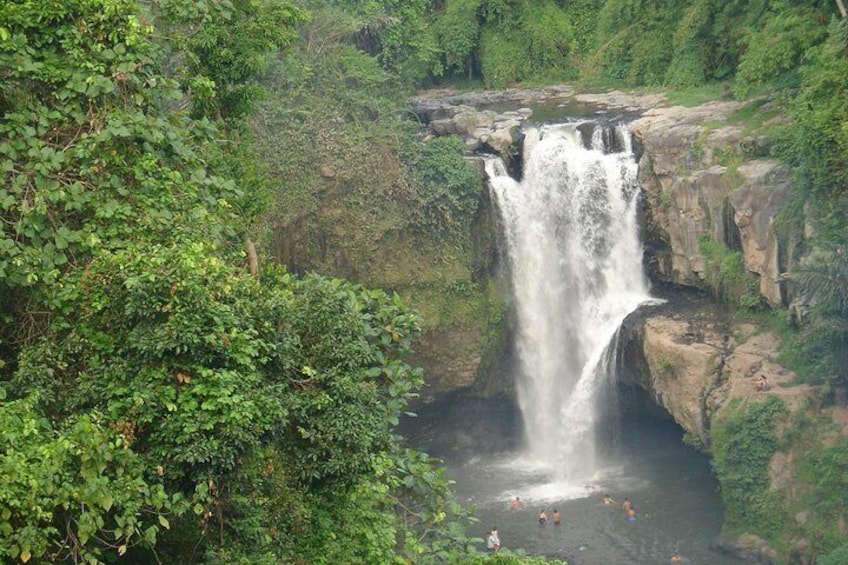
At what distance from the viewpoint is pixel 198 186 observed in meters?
10.1

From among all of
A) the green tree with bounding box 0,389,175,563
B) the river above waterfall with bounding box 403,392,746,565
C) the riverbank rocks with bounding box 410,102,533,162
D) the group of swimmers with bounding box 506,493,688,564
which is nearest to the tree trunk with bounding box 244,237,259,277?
the green tree with bounding box 0,389,175,563

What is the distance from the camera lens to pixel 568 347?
2688cm

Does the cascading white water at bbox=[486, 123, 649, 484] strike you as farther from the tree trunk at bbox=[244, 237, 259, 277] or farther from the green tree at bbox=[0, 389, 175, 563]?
the green tree at bbox=[0, 389, 175, 563]

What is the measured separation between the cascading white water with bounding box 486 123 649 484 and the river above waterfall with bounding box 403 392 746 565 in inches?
29.2

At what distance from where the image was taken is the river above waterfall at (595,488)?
21344 millimetres

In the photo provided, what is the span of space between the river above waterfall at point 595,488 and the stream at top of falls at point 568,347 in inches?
2.0

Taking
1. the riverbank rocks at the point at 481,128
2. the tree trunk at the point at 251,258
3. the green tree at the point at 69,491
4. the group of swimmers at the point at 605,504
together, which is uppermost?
the riverbank rocks at the point at 481,128

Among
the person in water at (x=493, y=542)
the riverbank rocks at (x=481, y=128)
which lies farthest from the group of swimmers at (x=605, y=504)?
the riverbank rocks at (x=481, y=128)

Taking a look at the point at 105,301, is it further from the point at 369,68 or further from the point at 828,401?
the point at 369,68

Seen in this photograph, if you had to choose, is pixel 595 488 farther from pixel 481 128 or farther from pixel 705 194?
pixel 481 128

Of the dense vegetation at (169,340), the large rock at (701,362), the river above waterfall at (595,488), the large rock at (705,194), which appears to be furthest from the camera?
the large rock at (705,194)

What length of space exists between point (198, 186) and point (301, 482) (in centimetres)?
305

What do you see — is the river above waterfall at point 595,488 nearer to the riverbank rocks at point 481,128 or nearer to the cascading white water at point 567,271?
the cascading white water at point 567,271

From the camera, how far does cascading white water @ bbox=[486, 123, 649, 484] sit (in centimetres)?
2595
